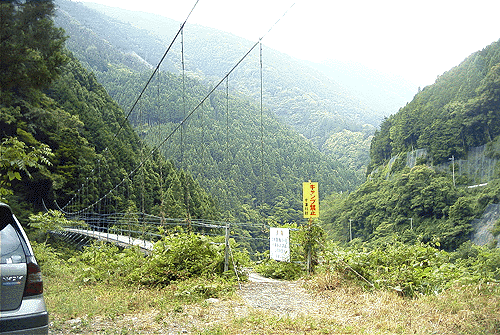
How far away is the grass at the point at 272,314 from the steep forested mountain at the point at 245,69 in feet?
313

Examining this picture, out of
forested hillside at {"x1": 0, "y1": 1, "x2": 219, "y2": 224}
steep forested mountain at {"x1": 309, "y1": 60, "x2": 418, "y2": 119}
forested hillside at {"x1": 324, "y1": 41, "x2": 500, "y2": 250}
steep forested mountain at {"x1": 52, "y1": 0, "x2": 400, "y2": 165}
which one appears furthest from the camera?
steep forested mountain at {"x1": 309, "y1": 60, "x2": 418, "y2": 119}

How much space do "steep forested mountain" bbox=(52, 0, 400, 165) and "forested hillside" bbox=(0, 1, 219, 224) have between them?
62.3 metres

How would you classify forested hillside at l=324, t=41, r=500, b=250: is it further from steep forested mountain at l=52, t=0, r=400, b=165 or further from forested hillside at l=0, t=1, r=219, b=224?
steep forested mountain at l=52, t=0, r=400, b=165

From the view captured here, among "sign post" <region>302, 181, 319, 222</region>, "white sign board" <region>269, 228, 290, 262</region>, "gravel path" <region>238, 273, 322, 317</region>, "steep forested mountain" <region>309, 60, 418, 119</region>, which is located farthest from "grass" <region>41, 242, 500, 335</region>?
"steep forested mountain" <region>309, 60, 418, 119</region>

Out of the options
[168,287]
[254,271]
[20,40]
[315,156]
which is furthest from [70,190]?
[315,156]

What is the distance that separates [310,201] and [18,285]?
5492 mm

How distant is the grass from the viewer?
3.35 meters

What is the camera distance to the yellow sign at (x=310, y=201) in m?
7.10

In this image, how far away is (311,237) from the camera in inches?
278

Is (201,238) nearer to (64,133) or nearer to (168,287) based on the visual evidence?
(168,287)

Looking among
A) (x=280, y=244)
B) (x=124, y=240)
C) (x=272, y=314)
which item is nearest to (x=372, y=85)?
(x=124, y=240)

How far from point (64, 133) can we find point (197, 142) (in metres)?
41.4

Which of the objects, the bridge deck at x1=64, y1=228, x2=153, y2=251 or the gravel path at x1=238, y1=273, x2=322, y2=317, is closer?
the gravel path at x1=238, y1=273, x2=322, y2=317

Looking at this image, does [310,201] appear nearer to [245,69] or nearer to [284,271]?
[284,271]
